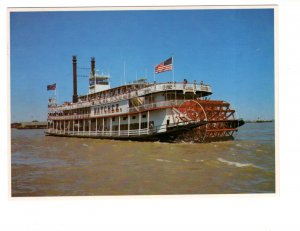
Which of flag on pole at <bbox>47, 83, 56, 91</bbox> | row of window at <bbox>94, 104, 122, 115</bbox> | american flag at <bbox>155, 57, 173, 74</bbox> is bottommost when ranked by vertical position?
row of window at <bbox>94, 104, 122, 115</bbox>

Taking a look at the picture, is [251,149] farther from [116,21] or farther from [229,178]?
[116,21]

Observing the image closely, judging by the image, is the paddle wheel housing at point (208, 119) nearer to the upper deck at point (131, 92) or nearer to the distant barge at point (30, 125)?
the upper deck at point (131, 92)

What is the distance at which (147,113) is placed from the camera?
11203 millimetres

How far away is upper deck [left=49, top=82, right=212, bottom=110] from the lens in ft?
32.3

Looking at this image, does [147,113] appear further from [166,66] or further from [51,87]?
[51,87]

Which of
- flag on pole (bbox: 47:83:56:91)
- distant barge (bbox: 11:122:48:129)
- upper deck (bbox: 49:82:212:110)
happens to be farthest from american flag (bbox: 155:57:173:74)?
distant barge (bbox: 11:122:48:129)

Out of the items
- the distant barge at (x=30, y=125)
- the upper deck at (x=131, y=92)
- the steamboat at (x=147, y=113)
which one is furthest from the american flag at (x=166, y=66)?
the distant barge at (x=30, y=125)

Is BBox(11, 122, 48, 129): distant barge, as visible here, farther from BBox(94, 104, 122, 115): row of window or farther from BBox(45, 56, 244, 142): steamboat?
BBox(94, 104, 122, 115): row of window

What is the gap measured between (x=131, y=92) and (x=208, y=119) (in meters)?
2.36

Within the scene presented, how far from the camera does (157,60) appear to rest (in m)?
9.12

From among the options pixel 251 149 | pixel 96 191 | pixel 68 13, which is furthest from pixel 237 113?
pixel 68 13

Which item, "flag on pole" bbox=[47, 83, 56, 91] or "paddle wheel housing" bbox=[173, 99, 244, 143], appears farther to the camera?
"paddle wheel housing" bbox=[173, 99, 244, 143]

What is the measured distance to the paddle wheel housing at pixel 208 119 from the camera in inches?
403
